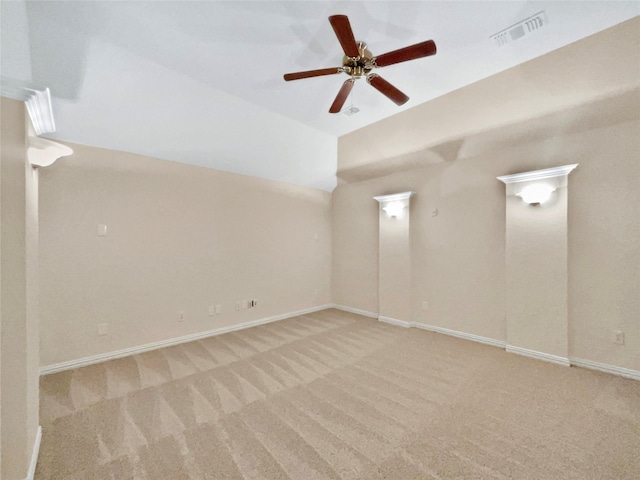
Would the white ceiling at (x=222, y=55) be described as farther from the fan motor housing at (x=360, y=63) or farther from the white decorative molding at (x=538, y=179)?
the white decorative molding at (x=538, y=179)

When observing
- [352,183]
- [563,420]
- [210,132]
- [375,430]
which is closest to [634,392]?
[563,420]

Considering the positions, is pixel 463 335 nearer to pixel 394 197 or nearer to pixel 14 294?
pixel 394 197

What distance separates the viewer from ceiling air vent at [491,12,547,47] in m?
2.29

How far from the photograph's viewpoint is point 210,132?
356 cm

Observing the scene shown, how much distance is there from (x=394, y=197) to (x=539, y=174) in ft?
6.40

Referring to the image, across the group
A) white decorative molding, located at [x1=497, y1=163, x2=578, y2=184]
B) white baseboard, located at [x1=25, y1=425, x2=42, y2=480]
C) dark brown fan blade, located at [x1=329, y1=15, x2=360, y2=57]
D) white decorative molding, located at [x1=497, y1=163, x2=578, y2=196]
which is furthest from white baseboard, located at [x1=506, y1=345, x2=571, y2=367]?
white baseboard, located at [x1=25, y1=425, x2=42, y2=480]

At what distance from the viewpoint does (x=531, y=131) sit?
126 inches

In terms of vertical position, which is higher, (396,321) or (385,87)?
(385,87)

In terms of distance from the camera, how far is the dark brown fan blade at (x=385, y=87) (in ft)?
7.52

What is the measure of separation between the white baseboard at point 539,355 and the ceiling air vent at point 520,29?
11.4 ft

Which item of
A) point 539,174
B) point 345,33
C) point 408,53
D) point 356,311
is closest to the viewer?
point 345,33

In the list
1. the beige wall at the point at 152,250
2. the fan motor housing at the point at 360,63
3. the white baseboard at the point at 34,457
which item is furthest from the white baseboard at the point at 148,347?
the fan motor housing at the point at 360,63

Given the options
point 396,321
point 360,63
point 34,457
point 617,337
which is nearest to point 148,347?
point 34,457

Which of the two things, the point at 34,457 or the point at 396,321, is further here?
the point at 396,321
